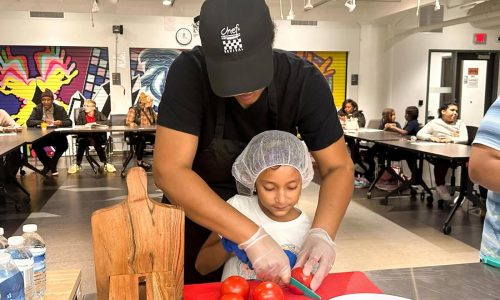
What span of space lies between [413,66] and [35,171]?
26.5ft

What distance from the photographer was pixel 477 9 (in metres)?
8.53

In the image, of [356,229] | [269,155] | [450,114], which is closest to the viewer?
[269,155]

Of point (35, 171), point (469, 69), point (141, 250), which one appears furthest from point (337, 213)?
point (469, 69)

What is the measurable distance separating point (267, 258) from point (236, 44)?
53 centimetres

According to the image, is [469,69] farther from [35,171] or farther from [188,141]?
[188,141]

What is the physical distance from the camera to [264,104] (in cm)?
137

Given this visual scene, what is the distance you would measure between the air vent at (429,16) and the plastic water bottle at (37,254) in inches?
369

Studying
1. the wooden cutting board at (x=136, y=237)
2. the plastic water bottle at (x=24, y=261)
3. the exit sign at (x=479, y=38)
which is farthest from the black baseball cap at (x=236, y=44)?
the exit sign at (x=479, y=38)

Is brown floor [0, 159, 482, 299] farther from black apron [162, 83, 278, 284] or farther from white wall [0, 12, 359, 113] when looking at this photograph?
white wall [0, 12, 359, 113]

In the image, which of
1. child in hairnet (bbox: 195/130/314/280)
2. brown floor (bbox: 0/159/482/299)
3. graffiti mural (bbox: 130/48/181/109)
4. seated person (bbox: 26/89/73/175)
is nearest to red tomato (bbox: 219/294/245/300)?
child in hairnet (bbox: 195/130/314/280)

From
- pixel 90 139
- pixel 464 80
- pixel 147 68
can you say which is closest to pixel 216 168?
pixel 90 139

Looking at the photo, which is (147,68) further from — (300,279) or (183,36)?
(300,279)

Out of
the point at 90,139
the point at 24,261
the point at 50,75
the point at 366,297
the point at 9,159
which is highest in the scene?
the point at 50,75

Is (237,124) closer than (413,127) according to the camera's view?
Yes
